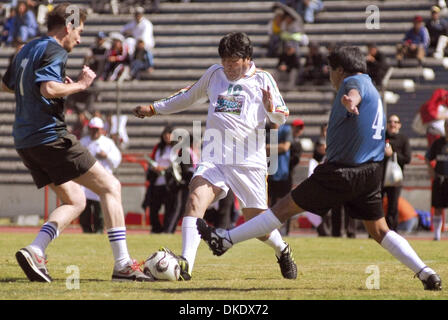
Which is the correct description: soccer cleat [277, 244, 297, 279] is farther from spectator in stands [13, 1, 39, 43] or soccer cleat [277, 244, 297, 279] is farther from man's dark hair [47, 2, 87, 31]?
spectator in stands [13, 1, 39, 43]

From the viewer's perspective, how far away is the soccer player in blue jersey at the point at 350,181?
7.88m

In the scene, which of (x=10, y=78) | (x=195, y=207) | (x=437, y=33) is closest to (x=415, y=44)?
(x=437, y=33)

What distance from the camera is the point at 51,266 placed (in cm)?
1067

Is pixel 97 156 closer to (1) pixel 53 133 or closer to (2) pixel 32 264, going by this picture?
(1) pixel 53 133

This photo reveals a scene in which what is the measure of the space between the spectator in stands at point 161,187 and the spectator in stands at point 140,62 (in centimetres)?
695

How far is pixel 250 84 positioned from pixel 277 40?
649 inches

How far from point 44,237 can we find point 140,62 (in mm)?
17472

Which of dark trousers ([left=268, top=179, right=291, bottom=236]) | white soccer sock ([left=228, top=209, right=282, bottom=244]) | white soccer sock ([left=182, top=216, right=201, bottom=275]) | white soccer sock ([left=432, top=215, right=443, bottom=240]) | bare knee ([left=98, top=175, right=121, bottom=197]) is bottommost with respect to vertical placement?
white soccer sock ([left=432, top=215, right=443, bottom=240])

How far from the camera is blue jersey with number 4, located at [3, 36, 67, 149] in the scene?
8.47m

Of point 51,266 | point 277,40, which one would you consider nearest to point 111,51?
point 277,40

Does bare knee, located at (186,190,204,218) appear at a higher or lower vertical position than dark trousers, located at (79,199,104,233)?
higher

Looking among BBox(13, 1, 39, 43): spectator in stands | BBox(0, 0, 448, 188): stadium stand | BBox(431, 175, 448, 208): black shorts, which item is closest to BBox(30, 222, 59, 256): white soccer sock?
BBox(431, 175, 448, 208): black shorts

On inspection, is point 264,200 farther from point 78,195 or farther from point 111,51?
point 111,51

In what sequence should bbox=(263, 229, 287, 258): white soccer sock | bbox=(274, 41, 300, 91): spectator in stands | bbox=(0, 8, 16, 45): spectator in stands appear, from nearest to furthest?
bbox=(263, 229, 287, 258): white soccer sock, bbox=(274, 41, 300, 91): spectator in stands, bbox=(0, 8, 16, 45): spectator in stands
